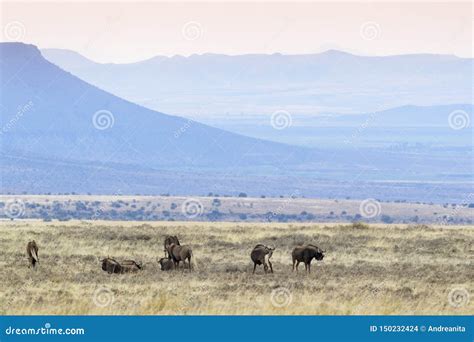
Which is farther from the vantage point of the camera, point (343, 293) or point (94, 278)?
point (94, 278)

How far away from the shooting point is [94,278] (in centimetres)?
2605

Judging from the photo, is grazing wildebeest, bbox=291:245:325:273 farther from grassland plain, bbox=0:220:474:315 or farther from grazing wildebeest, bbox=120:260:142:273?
grazing wildebeest, bbox=120:260:142:273

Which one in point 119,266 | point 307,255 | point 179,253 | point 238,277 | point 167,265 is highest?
point 179,253

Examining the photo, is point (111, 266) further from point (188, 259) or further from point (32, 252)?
point (32, 252)

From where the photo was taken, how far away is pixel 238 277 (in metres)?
26.2

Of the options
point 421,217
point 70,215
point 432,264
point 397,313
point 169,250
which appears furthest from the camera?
point 421,217

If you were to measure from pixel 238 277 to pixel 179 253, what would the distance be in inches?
85.3

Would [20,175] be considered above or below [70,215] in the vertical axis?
above

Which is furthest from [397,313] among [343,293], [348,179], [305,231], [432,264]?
[348,179]

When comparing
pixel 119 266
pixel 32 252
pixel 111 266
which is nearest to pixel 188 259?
pixel 119 266

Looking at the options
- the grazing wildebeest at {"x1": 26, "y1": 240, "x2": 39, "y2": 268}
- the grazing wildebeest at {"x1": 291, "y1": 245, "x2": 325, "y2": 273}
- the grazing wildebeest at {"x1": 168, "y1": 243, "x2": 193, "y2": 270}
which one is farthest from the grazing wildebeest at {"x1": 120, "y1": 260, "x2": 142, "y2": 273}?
the grazing wildebeest at {"x1": 291, "y1": 245, "x2": 325, "y2": 273}

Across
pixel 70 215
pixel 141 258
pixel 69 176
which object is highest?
pixel 69 176

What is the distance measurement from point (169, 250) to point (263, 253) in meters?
2.51

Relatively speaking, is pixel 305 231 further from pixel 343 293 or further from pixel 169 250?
pixel 343 293
